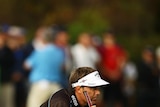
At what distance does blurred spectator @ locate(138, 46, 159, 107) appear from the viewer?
16.4 meters

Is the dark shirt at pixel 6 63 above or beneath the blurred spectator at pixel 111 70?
above

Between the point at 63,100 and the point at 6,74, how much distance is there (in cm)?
753

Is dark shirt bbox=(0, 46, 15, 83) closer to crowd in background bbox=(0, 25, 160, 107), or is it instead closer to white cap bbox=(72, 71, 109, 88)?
crowd in background bbox=(0, 25, 160, 107)

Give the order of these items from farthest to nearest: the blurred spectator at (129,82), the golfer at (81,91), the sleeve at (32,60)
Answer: the blurred spectator at (129,82) < the sleeve at (32,60) < the golfer at (81,91)

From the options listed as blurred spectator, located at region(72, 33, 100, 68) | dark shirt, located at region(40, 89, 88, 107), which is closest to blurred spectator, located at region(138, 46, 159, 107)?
blurred spectator, located at region(72, 33, 100, 68)

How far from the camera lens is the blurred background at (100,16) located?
22.3 meters

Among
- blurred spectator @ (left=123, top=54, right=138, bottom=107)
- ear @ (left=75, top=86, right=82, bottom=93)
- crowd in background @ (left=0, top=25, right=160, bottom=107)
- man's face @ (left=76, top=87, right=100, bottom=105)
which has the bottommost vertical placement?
blurred spectator @ (left=123, top=54, right=138, bottom=107)

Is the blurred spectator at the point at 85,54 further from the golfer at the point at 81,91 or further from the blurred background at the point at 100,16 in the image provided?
the golfer at the point at 81,91

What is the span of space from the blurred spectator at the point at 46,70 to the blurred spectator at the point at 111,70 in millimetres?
2312

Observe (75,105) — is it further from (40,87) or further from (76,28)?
(76,28)

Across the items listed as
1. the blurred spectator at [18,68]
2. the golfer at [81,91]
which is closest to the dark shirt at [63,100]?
the golfer at [81,91]

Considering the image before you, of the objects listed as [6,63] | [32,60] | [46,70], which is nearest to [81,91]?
[46,70]

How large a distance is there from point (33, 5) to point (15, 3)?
0.69 m

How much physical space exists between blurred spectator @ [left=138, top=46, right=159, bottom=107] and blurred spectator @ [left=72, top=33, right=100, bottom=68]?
1340 mm
